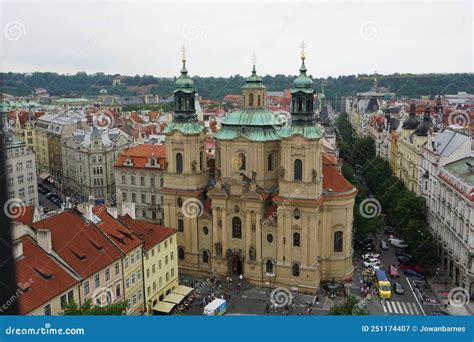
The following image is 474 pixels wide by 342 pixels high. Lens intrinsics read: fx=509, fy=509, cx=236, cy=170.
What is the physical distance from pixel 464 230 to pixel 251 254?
41.2 feet

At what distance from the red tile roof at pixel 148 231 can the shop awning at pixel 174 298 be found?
2.99m

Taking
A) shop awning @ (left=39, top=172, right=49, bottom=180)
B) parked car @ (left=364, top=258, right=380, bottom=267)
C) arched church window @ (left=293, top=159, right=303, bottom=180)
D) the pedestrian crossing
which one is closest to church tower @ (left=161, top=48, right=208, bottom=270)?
arched church window @ (left=293, top=159, right=303, bottom=180)

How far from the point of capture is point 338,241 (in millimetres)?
31078

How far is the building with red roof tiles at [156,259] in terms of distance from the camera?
26.6 meters

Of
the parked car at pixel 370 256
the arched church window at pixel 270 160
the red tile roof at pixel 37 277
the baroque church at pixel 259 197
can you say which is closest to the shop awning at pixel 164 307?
the baroque church at pixel 259 197

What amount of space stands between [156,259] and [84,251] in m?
5.20

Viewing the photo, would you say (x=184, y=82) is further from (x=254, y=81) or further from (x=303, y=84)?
(x=303, y=84)

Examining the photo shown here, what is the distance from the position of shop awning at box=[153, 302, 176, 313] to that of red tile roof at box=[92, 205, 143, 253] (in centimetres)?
349

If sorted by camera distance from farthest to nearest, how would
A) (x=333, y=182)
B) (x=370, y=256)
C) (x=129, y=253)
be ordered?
(x=370, y=256) < (x=333, y=182) < (x=129, y=253)

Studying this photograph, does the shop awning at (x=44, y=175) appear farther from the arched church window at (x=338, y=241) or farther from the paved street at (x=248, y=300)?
the arched church window at (x=338, y=241)

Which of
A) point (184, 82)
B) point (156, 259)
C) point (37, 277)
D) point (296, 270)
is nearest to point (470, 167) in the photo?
point (296, 270)

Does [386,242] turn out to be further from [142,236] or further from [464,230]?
[142,236]

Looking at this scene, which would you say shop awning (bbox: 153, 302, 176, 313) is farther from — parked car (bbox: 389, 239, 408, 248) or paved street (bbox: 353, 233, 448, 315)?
parked car (bbox: 389, 239, 408, 248)

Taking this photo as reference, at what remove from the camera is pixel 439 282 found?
31.5 metres
